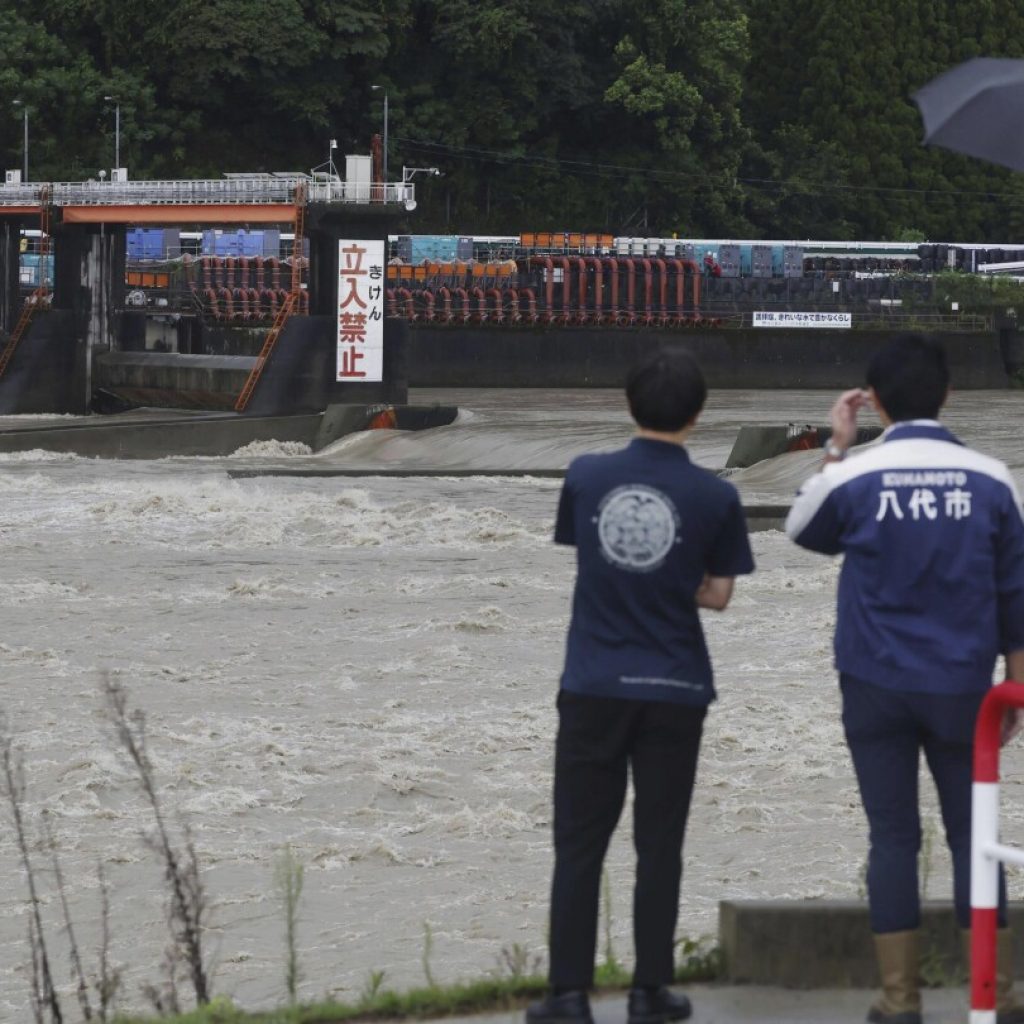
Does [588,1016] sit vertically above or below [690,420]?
below

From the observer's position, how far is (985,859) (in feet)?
17.5

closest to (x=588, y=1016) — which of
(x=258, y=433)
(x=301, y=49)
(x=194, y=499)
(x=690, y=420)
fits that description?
(x=690, y=420)

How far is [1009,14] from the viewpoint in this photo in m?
88.0

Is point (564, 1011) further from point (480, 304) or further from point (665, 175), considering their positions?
point (665, 175)

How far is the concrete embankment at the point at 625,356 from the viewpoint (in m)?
57.7

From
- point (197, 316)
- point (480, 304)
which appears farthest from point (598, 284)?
point (197, 316)

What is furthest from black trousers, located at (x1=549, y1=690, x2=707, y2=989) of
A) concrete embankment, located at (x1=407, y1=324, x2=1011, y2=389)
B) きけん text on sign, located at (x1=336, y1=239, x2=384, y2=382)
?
concrete embankment, located at (x1=407, y1=324, x2=1011, y2=389)

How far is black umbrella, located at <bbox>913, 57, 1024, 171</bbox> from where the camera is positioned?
251 inches

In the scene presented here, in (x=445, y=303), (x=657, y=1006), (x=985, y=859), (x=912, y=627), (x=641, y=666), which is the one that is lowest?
(x=657, y=1006)

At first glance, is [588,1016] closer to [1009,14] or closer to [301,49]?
[301,49]

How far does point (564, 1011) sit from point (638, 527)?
1.24 meters

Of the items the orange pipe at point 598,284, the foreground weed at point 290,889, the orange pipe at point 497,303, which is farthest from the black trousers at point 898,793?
the orange pipe at point 598,284

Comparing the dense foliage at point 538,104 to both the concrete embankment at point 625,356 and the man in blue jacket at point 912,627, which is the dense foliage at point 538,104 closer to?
the concrete embankment at point 625,356

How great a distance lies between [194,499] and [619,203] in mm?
53565
